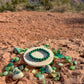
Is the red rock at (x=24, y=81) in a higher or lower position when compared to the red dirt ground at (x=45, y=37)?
lower

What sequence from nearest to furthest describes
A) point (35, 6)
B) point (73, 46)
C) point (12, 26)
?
point (73, 46), point (12, 26), point (35, 6)

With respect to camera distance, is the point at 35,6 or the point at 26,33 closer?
the point at 26,33

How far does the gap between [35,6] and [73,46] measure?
7.82 meters

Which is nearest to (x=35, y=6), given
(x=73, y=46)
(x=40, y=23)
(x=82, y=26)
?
(x=40, y=23)

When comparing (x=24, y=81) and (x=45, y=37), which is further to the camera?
(x=45, y=37)

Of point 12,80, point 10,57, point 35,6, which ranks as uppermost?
point 35,6

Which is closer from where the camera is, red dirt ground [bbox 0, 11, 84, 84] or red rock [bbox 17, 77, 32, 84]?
red rock [bbox 17, 77, 32, 84]

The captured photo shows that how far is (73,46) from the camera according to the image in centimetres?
311

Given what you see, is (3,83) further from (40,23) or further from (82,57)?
(40,23)

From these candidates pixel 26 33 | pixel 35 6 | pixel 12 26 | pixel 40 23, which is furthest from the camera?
pixel 35 6

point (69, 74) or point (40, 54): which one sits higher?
point (40, 54)

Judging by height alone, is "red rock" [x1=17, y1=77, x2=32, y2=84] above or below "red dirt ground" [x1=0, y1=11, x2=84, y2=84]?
below

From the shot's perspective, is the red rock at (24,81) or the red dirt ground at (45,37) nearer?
the red rock at (24,81)

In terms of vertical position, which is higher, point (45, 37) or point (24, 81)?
point (45, 37)
